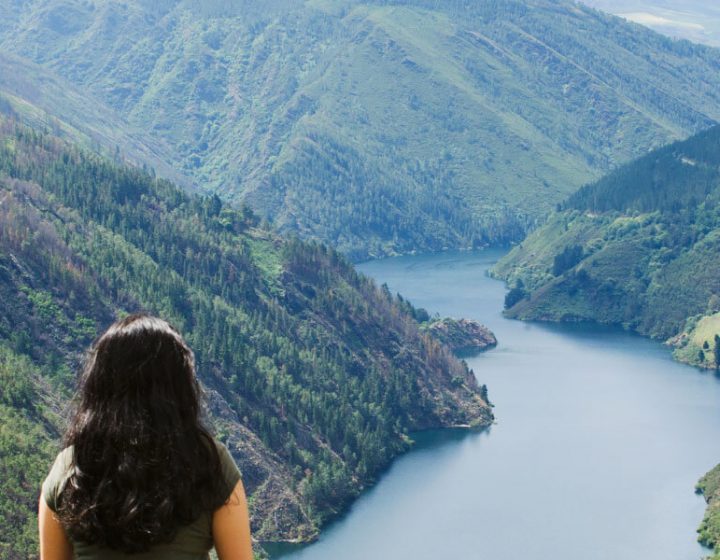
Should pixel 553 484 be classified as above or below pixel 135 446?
below

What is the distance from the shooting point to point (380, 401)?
164625 mm

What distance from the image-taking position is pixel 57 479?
12.3 m

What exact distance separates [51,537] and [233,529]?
1.66 m

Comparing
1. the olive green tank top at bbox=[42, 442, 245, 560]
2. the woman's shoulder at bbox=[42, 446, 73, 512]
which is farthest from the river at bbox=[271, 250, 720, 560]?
the woman's shoulder at bbox=[42, 446, 73, 512]

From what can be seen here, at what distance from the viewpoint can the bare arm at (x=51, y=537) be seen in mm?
12148

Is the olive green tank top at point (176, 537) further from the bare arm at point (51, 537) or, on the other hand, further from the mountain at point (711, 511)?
the mountain at point (711, 511)

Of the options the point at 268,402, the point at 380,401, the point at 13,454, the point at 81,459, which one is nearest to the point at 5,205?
the point at 268,402

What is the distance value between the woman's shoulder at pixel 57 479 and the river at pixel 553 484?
339 feet

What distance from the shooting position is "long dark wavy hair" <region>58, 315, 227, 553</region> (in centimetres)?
1216

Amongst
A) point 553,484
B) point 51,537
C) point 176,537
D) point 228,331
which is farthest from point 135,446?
point 228,331

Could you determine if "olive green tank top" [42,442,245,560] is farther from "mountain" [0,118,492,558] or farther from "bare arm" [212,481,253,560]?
"mountain" [0,118,492,558]

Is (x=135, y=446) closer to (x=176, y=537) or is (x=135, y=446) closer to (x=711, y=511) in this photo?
(x=176, y=537)

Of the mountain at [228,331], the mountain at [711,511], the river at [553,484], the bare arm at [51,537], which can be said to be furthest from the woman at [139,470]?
the mountain at [711,511]

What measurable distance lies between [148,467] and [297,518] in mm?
116745
